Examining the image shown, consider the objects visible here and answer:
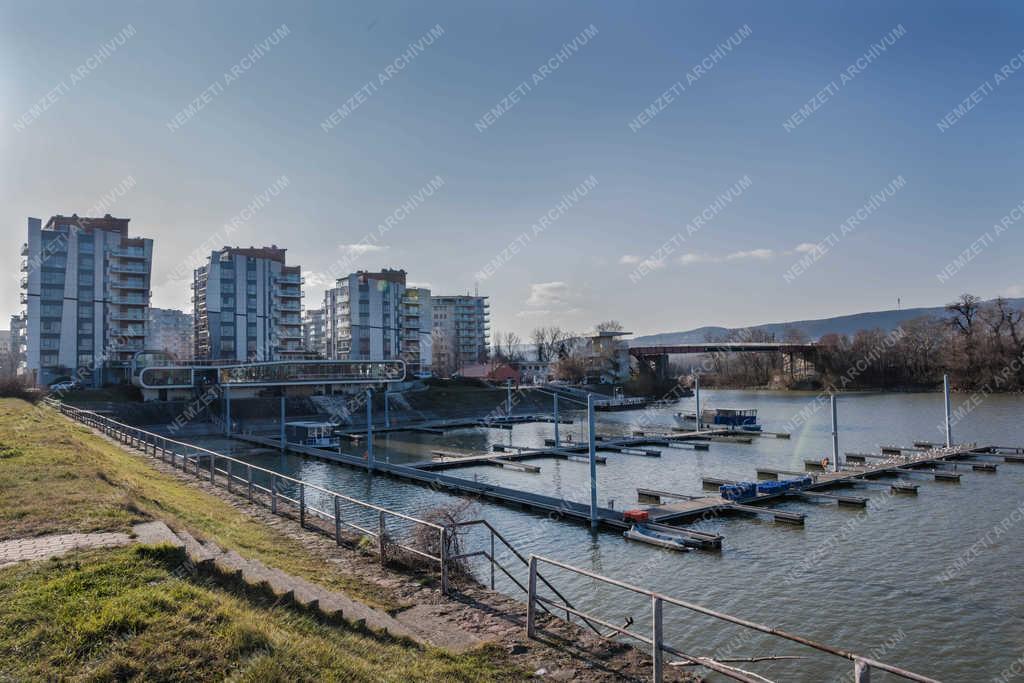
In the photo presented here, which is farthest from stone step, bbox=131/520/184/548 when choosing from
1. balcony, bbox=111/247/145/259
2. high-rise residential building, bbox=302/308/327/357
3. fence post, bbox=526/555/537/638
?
high-rise residential building, bbox=302/308/327/357

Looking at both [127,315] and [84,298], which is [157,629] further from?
[127,315]

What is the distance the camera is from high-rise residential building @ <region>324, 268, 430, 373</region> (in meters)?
97.8

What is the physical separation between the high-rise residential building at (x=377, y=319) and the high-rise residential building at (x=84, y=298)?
2952 cm

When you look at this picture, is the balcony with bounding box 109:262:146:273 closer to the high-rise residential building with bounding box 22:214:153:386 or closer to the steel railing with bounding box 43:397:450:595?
the high-rise residential building with bounding box 22:214:153:386

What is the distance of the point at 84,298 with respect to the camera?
68750 millimetres

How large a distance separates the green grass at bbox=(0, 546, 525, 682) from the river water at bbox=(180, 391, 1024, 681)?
25.6 feet

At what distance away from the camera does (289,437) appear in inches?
1987

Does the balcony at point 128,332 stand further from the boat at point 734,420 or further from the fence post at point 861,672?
the fence post at point 861,672

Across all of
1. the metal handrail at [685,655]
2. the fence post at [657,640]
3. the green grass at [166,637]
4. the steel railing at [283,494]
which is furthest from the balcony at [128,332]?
the fence post at [657,640]

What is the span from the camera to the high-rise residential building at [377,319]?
9775 cm

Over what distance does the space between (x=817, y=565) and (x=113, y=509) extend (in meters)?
18.0

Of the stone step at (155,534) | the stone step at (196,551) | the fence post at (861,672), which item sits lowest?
the fence post at (861,672)

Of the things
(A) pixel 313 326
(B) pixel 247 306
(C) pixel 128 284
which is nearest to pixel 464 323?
(A) pixel 313 326

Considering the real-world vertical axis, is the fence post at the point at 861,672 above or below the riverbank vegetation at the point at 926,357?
below
